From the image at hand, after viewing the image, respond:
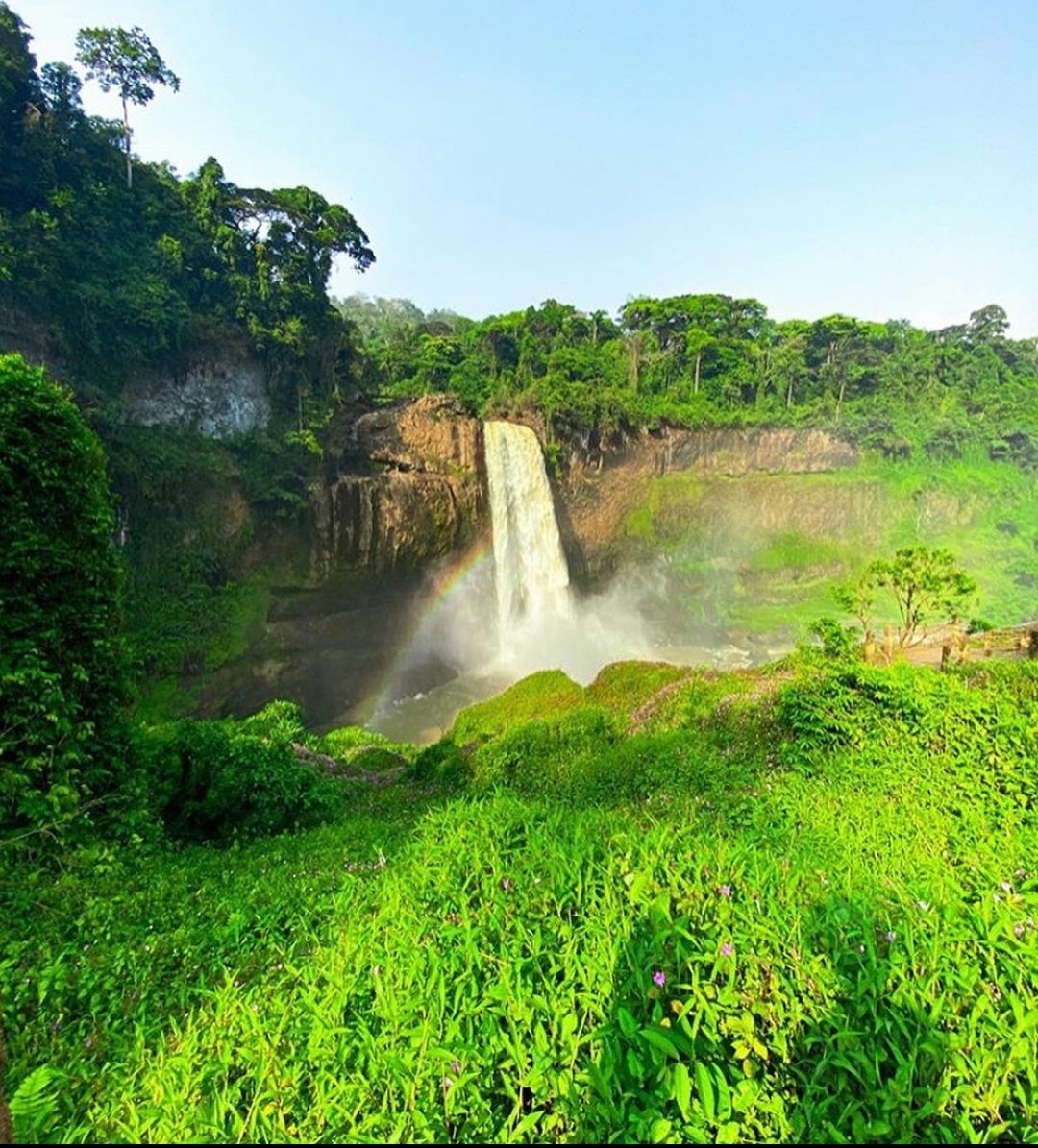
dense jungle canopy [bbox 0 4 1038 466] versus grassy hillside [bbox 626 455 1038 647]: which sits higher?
dense jungle canopy [bbox 0 4 1038 466]

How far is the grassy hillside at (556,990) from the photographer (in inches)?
59.8

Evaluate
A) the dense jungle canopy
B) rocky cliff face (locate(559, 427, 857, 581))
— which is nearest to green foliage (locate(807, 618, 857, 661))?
rocky cliff face (locate(559, 427, 857, 581))

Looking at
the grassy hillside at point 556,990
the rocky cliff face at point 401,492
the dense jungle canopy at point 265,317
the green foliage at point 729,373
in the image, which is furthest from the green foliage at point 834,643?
the green foliage at point 729,373

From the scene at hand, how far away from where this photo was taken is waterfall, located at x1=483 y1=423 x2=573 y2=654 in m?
28.0

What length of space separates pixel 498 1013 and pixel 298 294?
25.5 meters

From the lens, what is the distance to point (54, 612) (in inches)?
231

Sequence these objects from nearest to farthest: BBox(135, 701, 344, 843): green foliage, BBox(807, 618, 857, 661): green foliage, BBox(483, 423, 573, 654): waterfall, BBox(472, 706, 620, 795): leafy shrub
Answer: BBox(135, 701, 344, 843): green foliage
BBox(472, 706, 620, 795): leafy shrub
BBox(807, 618, 857, 661): green foliage
BBox(483, 423, 573, 654): waterfall

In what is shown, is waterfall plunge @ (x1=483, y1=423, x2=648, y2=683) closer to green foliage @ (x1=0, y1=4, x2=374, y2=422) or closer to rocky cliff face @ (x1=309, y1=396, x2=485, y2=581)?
rocky cliff face @ (x1=309, y1=396, x2=485, y2=581)

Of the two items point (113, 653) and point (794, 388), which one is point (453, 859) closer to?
point (113, 653)

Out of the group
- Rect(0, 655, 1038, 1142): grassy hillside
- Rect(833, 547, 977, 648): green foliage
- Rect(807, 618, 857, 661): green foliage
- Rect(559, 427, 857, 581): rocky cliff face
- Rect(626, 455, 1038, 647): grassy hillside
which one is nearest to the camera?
Rect(0, 655, 1038, 1142): grassy hillside

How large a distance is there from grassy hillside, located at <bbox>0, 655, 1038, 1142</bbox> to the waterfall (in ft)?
79.4

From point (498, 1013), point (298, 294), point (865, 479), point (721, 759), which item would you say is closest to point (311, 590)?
point (298, 294)

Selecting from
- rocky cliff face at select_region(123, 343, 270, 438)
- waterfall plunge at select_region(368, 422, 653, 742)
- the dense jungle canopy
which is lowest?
waterfall plunge at select_region(368, 422, 653, 742)

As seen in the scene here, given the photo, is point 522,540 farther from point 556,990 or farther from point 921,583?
point 556,990
